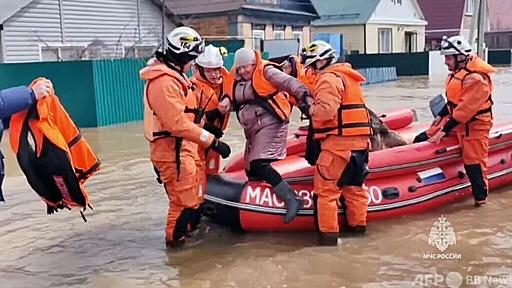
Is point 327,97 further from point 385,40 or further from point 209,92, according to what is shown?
point 385,40

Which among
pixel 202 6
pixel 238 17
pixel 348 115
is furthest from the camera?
pixel 202 6

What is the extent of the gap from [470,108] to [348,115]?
4.88 feet

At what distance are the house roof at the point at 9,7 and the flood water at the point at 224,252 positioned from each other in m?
10.5

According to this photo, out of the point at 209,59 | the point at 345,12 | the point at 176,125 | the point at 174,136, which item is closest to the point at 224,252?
the point at 174,136

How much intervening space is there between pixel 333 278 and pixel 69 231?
2.71 metres

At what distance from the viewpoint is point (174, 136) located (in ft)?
17.2

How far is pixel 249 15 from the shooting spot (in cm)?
2572

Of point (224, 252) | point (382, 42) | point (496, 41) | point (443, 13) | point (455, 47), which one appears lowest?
point (496, 41)

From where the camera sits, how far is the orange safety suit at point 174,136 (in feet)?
16.8

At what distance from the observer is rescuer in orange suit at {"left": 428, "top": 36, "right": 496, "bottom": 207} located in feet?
21.0

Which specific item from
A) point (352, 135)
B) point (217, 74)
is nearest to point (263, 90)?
point (217, 74)

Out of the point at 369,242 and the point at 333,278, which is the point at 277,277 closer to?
the point at 333,278

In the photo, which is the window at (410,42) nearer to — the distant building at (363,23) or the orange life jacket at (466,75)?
the distant building at (363,23)

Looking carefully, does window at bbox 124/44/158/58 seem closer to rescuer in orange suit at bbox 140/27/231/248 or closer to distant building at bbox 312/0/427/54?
distant building at bbox 312/0/427/54
